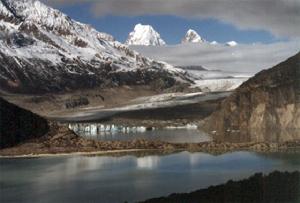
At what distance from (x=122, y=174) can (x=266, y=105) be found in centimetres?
9724

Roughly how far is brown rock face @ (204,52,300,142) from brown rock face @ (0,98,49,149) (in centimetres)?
4664

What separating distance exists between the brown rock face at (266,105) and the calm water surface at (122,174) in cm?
6302

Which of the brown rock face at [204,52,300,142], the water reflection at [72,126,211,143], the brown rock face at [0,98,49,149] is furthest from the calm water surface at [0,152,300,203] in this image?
the brown rock face at [204,52,300,142]

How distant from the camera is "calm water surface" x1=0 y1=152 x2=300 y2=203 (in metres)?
42.3

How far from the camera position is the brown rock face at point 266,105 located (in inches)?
5330

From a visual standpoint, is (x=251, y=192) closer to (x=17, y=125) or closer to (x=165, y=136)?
(x=17, y=125)

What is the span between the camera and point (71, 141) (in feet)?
287

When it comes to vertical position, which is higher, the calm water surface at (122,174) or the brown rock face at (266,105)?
the brown rock face at (266,105)

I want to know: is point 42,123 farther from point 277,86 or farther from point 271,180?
point 277,86

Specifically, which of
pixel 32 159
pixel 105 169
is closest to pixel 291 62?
pixel 32 159

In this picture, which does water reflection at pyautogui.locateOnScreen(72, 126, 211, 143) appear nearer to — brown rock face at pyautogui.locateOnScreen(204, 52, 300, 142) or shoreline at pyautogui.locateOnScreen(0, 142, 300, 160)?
brown rock face at pyautogui.locateOnScreen(204, 52, 300, 142)

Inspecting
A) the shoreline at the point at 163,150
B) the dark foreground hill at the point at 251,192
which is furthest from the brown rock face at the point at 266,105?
the dark foreground hill at the point at 251,192

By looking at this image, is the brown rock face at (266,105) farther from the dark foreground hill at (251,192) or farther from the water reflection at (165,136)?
the dark foreground hill at (251,192)

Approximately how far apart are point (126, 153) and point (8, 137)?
1802 centimetres
